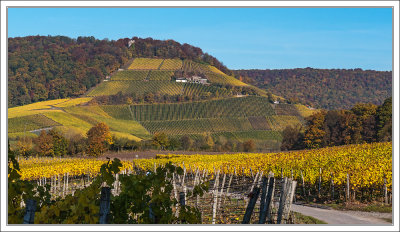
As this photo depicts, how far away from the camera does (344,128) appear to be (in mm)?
50562

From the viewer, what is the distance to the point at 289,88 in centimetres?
14300

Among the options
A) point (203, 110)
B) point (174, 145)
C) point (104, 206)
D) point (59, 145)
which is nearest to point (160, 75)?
point (203, 110)

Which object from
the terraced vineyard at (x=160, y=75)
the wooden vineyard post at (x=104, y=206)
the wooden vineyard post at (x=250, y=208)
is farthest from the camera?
the terraced vineyard at (x=160, y=75)

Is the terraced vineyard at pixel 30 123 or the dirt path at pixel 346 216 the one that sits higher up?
the terraced vineyard at pixel 30 123

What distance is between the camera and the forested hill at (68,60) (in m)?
99.4

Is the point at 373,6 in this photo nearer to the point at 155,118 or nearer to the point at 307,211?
the point at 307,211

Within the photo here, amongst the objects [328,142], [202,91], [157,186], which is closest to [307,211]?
[157,186]

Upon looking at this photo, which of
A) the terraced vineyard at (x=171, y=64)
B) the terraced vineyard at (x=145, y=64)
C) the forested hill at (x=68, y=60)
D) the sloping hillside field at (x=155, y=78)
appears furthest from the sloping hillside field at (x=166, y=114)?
the terraced vineyard at (x=171, y=64)

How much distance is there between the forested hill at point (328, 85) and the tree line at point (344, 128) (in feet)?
230

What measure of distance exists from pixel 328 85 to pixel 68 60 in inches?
2841

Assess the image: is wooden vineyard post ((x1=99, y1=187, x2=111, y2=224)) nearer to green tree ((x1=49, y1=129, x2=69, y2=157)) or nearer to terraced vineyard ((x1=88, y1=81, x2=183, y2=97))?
green tree ((x1=49, y1=129, x2=69, y2=157))

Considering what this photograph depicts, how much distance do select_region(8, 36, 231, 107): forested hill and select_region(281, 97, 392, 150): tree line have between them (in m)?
55.0

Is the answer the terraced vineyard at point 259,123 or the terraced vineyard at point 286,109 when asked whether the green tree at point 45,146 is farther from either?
the terraced vineyard at point 286,109

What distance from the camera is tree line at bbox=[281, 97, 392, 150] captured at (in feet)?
152
